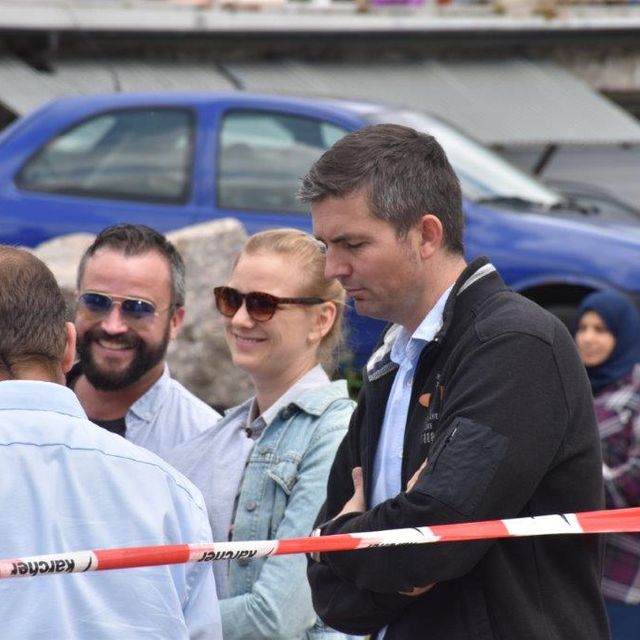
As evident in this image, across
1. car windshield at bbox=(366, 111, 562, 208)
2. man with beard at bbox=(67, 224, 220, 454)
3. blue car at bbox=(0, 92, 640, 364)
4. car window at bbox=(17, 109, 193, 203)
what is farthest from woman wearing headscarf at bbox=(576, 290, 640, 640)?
car window at bbox=(17, 109, 193, 203)

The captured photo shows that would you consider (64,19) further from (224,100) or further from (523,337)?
(523,337)

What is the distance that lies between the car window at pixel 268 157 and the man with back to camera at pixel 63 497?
5882mm

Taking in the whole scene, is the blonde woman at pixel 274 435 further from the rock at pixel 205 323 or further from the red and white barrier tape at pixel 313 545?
the rock at pixel 205 323

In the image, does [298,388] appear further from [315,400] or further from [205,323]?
[205,323]

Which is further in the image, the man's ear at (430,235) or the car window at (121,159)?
the car window at (121,159)

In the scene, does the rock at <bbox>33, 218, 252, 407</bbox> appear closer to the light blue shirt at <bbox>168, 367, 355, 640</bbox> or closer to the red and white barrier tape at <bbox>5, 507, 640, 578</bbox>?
the light blue shirt at <bbox>168, 367, 355, 640</bbox>

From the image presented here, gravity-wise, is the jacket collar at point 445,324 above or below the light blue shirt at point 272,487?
above

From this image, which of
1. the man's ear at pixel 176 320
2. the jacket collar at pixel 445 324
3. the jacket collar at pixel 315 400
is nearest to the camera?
the jacket collar at pixel 445 324

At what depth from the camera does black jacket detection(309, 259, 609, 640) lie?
2.88m

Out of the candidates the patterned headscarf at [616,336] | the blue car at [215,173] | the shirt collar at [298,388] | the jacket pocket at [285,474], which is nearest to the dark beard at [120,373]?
→ the shirt collar at [298,388]

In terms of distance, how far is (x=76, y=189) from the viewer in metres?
8.93

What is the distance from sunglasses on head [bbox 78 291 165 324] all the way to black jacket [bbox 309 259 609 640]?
1.66 meters

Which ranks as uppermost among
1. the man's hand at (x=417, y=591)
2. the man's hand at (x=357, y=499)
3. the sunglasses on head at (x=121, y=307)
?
the man's hand at (x=357, y=499)

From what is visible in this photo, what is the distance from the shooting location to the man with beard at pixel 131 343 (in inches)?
178
